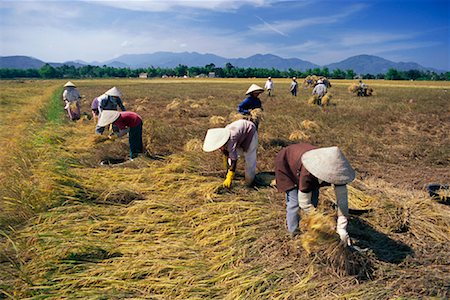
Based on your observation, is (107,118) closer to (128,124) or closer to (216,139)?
(128,124)

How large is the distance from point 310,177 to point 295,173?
0.80ft

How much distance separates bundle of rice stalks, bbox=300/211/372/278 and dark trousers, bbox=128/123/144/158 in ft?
12.4

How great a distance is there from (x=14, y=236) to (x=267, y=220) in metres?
2.62

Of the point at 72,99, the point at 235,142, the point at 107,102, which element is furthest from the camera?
the point at 72,99

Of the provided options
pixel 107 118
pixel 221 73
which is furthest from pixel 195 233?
pixel 221 73

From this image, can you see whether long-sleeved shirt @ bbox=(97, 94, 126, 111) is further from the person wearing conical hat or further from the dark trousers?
the person wearing conical hat

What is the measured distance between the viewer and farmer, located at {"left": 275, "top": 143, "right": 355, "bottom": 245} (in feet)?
7.29

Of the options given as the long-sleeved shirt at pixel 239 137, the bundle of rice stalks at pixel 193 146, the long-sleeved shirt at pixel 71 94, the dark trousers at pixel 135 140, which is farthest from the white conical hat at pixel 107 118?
the long-sleeved shirt at pixel 71 94

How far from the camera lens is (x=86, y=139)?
6156 millimetres

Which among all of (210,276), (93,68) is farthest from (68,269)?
(93,68)

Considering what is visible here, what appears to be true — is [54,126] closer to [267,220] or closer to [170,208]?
[170,208]

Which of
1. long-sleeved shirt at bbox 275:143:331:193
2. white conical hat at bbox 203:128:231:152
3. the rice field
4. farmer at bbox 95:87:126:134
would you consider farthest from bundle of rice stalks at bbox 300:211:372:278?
farmer at bbox 95:87:126:134

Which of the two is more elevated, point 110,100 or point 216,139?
point 110,100

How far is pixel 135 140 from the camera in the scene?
17.6ft
